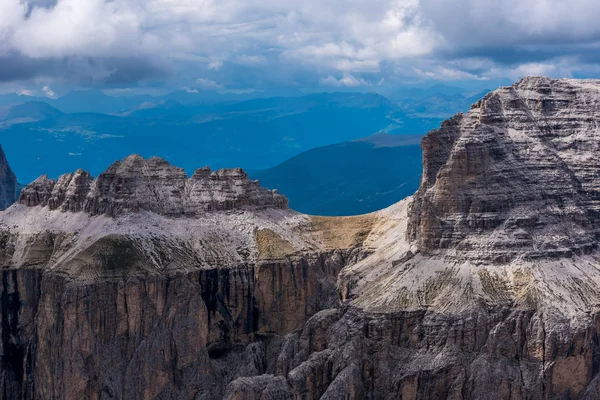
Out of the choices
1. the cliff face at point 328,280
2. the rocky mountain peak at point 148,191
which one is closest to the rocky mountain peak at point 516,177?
the cliff face at point 328,280

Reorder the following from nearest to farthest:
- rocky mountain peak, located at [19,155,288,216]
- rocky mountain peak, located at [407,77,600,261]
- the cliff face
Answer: the cliff face < rocky mountain peak, located at [407,77,600,261] < rocky mountain peak, located at [19,155,288,216]

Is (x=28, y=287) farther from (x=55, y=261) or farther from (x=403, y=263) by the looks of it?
(x=403, y=263)

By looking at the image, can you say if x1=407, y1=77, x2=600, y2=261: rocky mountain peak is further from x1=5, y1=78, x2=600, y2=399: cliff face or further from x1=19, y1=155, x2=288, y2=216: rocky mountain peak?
x1=19, y1=155, x2=288, y2=216: rocky mountain peak

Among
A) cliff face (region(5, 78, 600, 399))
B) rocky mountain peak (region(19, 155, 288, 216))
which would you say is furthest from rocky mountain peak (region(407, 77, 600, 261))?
rocky mountain peak (region(19, 155, 288, 216))

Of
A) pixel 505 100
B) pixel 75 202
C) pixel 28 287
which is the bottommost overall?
pixel 28 287

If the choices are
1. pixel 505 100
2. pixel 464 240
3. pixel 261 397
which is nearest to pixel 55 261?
pixel 261 397

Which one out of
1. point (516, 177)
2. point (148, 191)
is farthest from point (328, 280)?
point (516, 177)

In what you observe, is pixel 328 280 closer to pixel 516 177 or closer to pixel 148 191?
pixel 148 191
